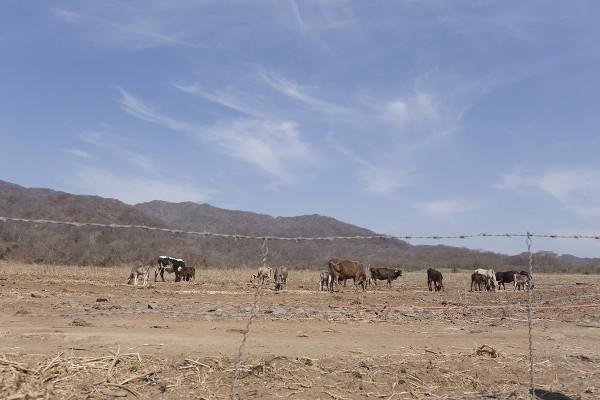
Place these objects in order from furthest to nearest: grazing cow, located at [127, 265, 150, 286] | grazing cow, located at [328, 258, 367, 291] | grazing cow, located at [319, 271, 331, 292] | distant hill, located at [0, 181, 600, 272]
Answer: distant hill, located at [0, 181, 600, 272], grazing cow, located at [319, 271, 331, 292], grazing cow, located at [328, 258, 367, 291], grazing cow, located at [127, 265, 150, 286]

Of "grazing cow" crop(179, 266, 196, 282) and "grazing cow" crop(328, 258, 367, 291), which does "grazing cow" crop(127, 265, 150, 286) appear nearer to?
"grazing cow" crop(179, 266, 196, 282)

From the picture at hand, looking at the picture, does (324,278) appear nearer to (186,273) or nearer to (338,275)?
(338,275)

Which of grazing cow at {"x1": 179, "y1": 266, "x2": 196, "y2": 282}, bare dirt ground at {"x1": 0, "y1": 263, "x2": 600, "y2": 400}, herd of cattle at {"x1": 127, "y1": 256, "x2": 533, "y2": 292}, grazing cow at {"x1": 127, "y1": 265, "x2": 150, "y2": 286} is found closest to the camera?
bare dirt ground at {"x1": 0, "y1": 263, "x2": 600, "y2": 400}

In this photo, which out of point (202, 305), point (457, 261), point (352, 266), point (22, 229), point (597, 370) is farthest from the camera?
point (457, 261)

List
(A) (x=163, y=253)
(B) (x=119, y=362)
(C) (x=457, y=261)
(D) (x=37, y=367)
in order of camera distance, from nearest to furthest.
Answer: (D) (x=37, y=367), (B) (x=119, y=362), (A) (x=163, y=253), (C) (x=457, y=261)

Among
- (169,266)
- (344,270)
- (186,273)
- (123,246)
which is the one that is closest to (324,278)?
(344,270)

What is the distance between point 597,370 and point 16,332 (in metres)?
10.00

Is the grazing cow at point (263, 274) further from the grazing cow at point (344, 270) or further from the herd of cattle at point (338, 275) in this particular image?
the grazing cow at point (344, 270)

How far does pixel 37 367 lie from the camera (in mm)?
6395

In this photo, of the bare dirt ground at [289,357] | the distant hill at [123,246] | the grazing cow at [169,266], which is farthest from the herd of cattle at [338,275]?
the bare dirt ground at [289,357]


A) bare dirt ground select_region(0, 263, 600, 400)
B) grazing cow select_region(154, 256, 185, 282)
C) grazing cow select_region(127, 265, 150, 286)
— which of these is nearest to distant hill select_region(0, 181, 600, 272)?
grazing cow select_region(154, 256, 185, 282)

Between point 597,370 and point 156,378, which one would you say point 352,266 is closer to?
point 597,370

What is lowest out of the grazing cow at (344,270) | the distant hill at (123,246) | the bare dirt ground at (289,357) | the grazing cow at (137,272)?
the bare dirt ground at (289,357)

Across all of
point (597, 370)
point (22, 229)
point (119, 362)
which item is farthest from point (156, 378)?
point (22, 229)
